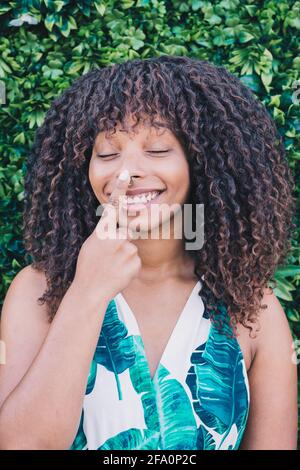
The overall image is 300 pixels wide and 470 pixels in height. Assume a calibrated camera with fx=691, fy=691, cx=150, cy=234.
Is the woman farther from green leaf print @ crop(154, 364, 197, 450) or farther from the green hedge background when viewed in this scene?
the green hedge background

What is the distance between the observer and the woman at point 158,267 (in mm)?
2361

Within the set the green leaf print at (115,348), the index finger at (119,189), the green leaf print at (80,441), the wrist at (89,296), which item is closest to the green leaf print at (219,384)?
the green leaf print at (115,348)

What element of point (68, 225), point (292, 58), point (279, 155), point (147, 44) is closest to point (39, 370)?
point (68, 225)

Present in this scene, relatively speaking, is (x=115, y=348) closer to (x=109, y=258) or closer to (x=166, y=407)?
(x=166, y=407)

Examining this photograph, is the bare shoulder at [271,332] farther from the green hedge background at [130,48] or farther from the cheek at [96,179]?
the cheek at [96,179]

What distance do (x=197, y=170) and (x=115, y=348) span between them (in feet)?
2.38

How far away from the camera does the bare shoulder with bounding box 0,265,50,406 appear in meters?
2.41

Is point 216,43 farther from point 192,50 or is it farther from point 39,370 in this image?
point 39,370

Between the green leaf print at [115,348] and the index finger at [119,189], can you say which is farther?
the green leaf print at [115,348]

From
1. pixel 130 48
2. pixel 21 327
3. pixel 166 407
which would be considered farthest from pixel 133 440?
pixel 130 48

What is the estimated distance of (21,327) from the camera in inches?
98.0

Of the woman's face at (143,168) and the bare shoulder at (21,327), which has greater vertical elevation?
the woman's face at (143,168)

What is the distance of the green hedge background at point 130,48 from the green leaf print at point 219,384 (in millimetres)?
616

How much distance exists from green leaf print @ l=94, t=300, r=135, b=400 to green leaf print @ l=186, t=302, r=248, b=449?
24 centimetres
